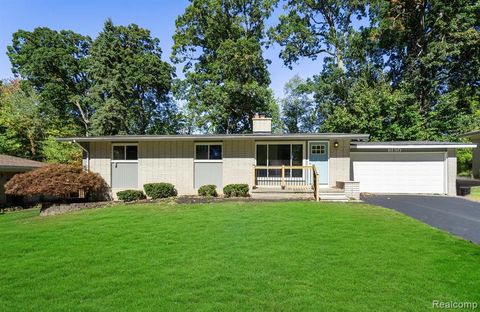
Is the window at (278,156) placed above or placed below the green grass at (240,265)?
above

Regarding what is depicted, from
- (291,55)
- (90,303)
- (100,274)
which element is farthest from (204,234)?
(291,55)

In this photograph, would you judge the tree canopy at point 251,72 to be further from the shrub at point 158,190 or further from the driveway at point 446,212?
the shrub at point 158,190

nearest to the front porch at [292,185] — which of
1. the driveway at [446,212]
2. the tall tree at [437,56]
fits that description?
the driveway at [446,212]

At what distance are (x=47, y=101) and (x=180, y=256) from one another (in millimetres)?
28273

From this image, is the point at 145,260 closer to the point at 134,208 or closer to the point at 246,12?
the point at 134,208

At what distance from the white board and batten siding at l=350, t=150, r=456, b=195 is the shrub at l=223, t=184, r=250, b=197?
5.40 m

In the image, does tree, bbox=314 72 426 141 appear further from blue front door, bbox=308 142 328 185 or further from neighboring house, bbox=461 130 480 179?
blue front door, bbox=308 142 328 185

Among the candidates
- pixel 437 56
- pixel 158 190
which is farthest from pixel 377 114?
pixel 158 190

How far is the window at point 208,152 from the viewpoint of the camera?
44.6 ft

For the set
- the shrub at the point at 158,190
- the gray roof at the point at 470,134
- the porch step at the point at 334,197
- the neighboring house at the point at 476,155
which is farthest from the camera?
the neighboring house at the point at 476,155

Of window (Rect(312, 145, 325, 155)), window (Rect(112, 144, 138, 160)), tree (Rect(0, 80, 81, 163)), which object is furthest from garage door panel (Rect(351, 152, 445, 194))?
tree (Rect(0, 80, 81, 163))

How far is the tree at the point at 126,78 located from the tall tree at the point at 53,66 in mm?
2288

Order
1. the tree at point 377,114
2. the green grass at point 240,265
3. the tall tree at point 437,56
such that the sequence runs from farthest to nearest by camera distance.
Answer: the tree at point 377,114, the tall tree at point 437,56, the green grass at point 240,265

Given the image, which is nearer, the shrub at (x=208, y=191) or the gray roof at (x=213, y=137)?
the gray roof at (x=213, y=137)
